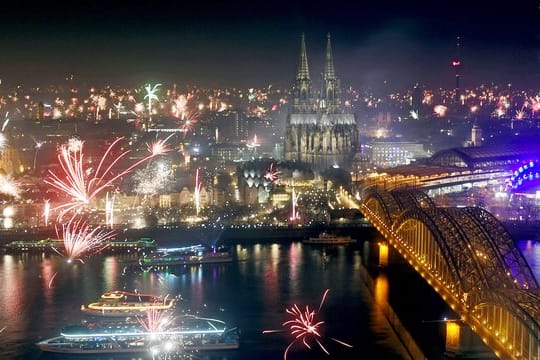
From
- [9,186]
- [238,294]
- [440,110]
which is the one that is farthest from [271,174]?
[440,110]

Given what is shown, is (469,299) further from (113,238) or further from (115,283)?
(113,238)

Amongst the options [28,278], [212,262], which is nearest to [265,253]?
[212,262]

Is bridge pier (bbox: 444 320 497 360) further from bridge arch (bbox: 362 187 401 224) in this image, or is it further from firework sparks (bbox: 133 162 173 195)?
firework sparks (bbox: 133 162 173 195)

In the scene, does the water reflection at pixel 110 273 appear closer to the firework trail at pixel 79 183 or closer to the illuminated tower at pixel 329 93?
the firework trail at pixel 79 183

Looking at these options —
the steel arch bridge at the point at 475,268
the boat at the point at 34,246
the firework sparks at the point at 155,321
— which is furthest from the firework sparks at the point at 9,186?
the firework sparks at the point at 155,321

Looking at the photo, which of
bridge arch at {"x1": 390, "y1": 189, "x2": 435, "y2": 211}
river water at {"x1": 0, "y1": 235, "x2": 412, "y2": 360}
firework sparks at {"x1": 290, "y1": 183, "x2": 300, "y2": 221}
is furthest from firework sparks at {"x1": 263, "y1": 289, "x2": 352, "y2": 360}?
firework sparks at {"x1": 290, "y1": 183, "x2": 300, "y2": 221}

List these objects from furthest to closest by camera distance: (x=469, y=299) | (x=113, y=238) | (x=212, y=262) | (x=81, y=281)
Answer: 1. (x=113, y=238)
2. (x=212, y=262)
3. (x=81, y=281)
4. (x=469, y=299)

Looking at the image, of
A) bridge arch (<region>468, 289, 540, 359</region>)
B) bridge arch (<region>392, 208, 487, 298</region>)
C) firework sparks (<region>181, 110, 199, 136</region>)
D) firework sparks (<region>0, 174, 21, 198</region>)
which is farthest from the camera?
firework sparks (<region>181, 110, 199, 136</region>)
